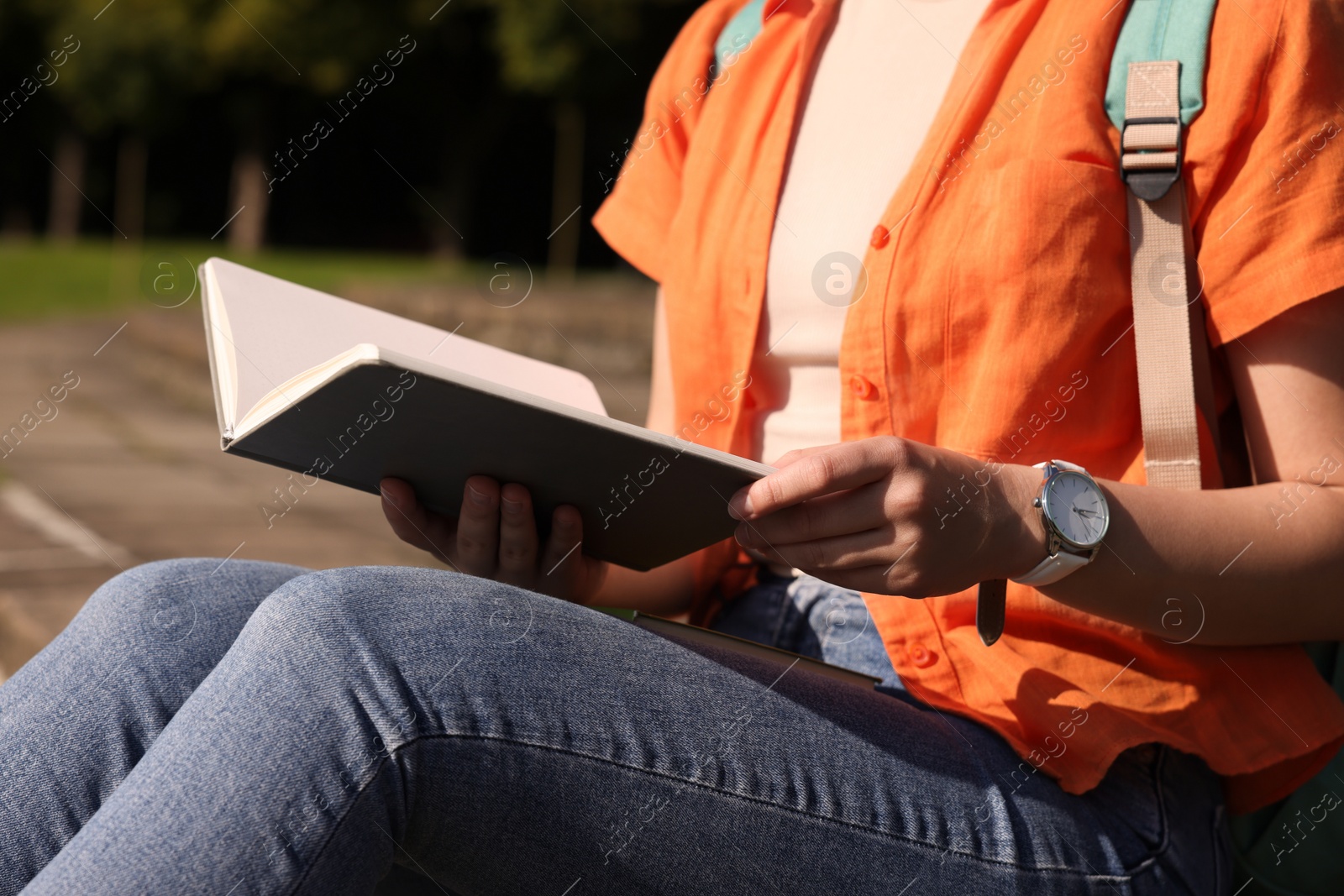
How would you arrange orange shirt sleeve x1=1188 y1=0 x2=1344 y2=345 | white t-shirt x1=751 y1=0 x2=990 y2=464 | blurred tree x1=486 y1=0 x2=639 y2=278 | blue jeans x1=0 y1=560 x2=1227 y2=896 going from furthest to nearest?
blurred tree x1=486 y1=0 x2=639 y2=278, white t-shirt x1=751 y1=0 x2=990 y2=464, orange shirt sleeve x1=1188 y1=0 x2=1344 y2=345, blue jeans x1=0 y1=560 x2=1227 y2=896

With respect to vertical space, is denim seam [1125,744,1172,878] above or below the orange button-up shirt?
below

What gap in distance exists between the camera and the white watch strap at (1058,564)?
1.00 m

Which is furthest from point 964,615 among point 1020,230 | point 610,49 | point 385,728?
point 610,49

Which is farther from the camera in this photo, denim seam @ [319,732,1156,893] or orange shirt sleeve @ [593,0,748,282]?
orange shirt sleeve @ [593,0,748,282]

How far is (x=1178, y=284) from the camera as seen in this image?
108cm

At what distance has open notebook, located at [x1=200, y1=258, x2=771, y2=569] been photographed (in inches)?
34.3

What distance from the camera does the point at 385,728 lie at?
2.81 feet

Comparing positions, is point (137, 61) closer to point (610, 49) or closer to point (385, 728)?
point (610, 49)

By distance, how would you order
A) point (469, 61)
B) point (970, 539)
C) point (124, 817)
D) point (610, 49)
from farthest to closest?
point (469, 61) → point (610, 49) → point (970, 539) → point (124, 817)

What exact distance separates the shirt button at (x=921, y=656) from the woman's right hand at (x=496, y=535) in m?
0.34

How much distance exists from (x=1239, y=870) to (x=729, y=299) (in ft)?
2.58

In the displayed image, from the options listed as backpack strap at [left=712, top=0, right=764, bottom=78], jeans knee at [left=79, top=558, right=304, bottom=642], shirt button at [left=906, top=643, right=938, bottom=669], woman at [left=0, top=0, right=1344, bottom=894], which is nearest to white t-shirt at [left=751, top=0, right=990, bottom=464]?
woman at [left=0, top=0, right=1344, bottom=894]

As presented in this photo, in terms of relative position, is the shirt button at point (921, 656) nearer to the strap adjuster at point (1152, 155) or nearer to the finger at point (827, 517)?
the finger at point (827, 517)

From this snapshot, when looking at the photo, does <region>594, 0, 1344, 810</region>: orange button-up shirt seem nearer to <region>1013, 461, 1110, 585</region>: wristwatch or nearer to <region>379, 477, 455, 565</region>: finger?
<region>1013, 461, 1110, 585</region>: wristwatch
